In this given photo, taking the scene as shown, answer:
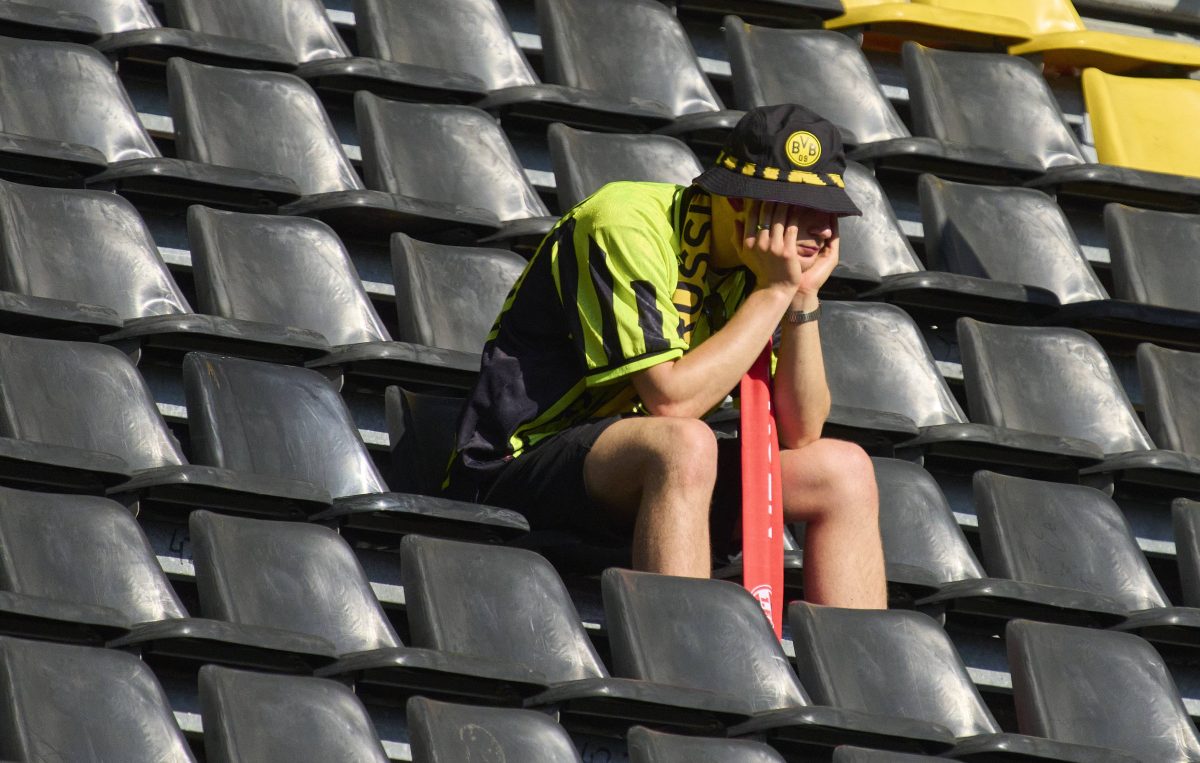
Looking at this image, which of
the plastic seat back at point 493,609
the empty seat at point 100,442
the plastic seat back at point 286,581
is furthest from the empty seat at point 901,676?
the empty seat at point 100,442

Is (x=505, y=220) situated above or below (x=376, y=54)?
below

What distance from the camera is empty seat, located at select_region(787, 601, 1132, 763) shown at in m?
2.34

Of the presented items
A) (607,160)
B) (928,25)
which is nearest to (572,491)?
(607,160)

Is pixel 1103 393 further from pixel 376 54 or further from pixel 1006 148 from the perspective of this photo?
pixel 376 54

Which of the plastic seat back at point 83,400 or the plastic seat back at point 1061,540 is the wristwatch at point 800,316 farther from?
the plastic seat back at point 83,400

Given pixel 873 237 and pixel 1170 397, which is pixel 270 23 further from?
pixel 1170 397

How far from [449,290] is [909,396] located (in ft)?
2.20

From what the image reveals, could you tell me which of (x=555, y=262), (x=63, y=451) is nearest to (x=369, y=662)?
(x=63, y=451)

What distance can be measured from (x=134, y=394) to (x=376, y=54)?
112 centimetres

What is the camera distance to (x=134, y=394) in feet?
8.04

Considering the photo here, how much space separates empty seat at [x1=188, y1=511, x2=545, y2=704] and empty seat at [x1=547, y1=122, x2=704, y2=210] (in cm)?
101

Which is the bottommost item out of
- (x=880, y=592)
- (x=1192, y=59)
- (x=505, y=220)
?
(x=880, y=592)

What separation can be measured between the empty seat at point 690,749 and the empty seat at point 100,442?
0.53 metres

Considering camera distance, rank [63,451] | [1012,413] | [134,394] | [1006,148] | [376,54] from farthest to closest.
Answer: [1006,148] < [376,54] < [1012,413] < [134,394] < [63,451]
